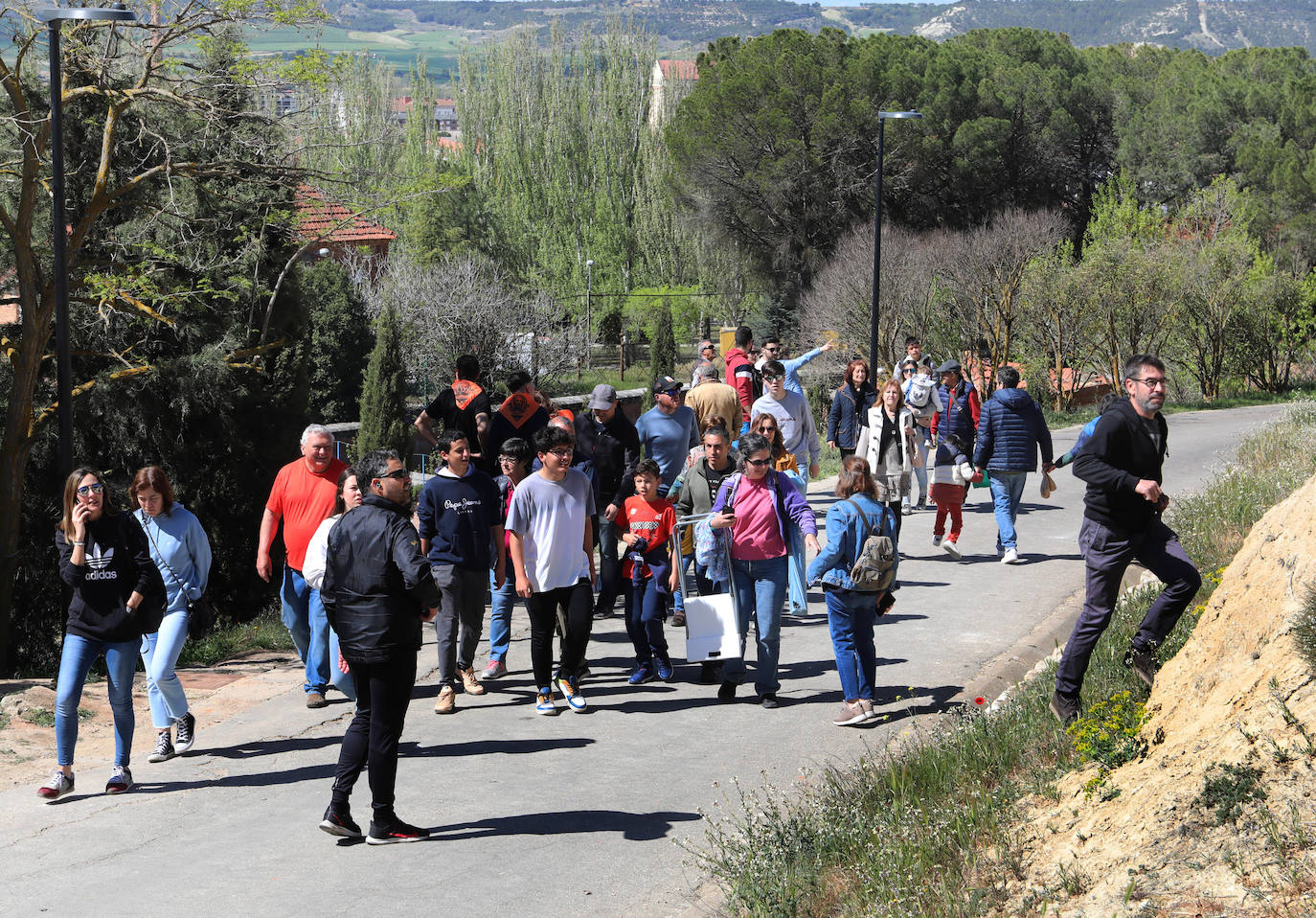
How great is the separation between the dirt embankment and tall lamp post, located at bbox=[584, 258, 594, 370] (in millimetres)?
51199

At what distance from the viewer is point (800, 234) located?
164 feet

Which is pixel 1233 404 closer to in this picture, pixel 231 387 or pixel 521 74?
pixel 231 387

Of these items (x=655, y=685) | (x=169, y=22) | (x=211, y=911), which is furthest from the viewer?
(x=169, y=22)

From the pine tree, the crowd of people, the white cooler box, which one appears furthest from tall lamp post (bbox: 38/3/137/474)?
the pine tree

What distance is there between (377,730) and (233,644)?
538cm

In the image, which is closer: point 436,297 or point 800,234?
point 436,297

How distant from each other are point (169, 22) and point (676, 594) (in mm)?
10449

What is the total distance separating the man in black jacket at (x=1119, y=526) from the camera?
21.9ft

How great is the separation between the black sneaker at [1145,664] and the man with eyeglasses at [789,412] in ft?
16.9

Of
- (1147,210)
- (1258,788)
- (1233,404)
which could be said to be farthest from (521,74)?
(1258,788)

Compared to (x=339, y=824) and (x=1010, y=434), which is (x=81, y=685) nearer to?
(x=339, y=824)

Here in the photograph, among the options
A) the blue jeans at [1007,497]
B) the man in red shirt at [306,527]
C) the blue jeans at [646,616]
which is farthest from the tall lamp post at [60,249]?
the blue jeans at [1007,497]

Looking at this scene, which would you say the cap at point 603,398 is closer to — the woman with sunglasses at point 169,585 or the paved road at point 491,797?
the paved road at point 491,797

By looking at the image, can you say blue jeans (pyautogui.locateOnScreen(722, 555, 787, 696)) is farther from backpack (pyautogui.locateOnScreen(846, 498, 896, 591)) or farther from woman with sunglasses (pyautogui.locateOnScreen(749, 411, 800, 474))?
woman with sunglasses (pyautogui.locateOnScreen(749, 411, 800, 474))
